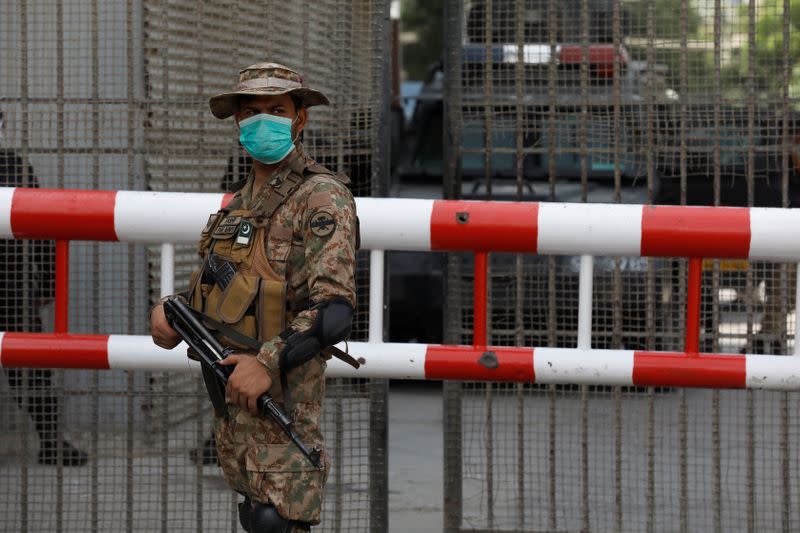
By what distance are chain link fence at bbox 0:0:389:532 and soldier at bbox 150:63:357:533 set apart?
135 centimetres

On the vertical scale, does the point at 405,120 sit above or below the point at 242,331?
above

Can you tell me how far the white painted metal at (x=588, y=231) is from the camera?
4500 millimetres

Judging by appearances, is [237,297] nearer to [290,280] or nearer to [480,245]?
[290,280]

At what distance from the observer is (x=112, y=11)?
219 inches

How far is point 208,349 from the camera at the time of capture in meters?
3.70

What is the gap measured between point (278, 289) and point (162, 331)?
39 centimetres

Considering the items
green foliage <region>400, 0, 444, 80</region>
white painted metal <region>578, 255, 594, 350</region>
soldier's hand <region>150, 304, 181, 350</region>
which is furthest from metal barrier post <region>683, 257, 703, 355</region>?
green foliage <region>400, 0, 444, 80</region>

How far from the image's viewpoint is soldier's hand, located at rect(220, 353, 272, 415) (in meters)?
3.58

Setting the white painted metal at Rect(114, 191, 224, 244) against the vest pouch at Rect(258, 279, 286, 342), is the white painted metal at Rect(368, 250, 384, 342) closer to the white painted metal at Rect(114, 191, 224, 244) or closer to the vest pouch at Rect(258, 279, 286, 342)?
the white painted metal at Rect(114, 191, 224, 244)

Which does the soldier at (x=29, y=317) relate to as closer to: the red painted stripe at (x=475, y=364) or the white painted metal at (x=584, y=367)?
the red painted stripe at (x=475, y=364)

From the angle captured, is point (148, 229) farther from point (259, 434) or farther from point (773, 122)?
point (773, 122)

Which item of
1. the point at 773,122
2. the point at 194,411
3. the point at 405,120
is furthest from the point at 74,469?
the point at 405,120

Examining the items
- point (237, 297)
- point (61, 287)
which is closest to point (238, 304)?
point (237, 297)

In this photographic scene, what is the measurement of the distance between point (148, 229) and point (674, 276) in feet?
6.98
